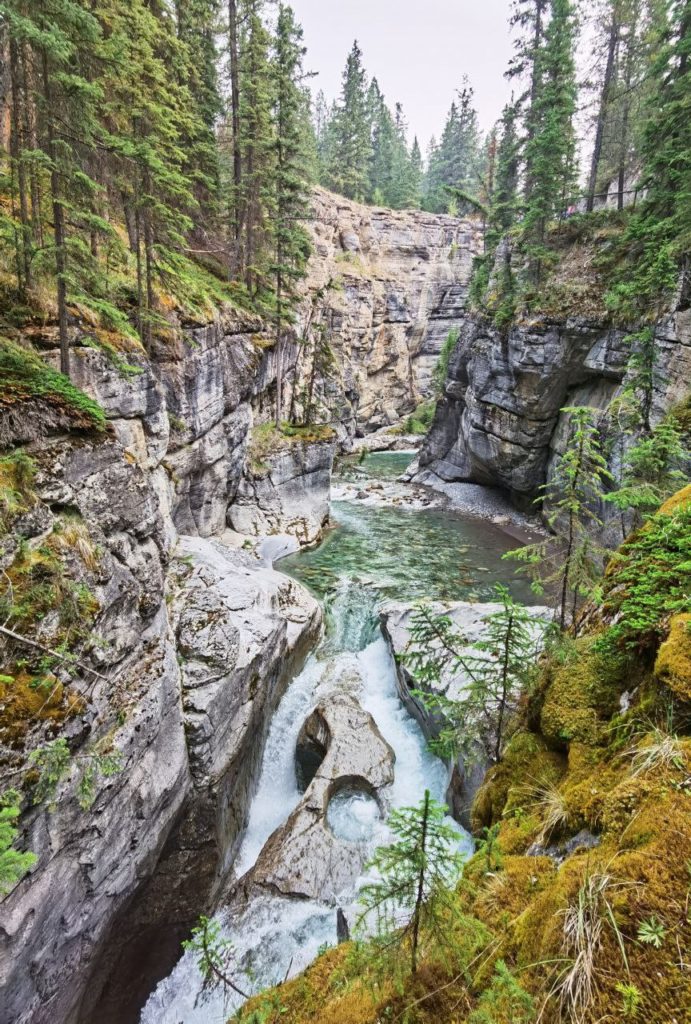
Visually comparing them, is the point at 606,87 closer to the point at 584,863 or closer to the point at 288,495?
the point at 288,495

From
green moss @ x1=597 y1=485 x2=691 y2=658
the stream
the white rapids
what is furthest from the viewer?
the stream

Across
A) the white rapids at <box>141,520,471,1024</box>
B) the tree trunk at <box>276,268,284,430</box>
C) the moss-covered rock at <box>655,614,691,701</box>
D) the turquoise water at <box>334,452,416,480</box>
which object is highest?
the tree trunk at <box>276,268,284,430</box>

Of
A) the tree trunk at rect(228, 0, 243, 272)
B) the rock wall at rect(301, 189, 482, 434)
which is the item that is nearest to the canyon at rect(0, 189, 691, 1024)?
the tree trunk at rect(228, 0, 243, 272)

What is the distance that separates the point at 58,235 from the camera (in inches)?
368

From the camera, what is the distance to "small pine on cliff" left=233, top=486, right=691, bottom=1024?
2.04m

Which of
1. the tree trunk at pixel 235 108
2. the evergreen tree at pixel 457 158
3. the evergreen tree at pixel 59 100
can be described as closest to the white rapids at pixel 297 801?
the evergreen tree at pixel 59 100

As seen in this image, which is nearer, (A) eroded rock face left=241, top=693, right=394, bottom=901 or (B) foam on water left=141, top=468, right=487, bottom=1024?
(B) foam on water left=141, top=468, right=487, bottom=1024

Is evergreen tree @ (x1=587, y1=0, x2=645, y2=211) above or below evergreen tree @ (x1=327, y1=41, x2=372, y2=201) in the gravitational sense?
below

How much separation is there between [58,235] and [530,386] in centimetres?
2139

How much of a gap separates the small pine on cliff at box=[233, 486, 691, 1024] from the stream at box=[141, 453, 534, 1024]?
12.8 feet

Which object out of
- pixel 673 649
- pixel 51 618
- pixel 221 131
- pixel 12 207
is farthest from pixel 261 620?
pixel 221 131

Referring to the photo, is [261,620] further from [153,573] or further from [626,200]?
[626,200]

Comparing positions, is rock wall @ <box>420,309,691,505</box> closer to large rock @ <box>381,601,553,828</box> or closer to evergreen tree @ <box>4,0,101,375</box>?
large rock @ <box>381,601,553,828</box>

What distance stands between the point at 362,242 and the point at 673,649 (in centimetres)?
5911
